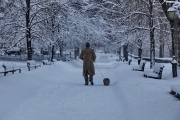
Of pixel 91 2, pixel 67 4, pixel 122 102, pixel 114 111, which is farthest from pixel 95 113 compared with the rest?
pixel 91 2

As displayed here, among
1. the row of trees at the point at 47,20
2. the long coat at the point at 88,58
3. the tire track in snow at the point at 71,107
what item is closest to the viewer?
the tire track in snow at the point at 71,107

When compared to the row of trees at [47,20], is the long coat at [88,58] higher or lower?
lower

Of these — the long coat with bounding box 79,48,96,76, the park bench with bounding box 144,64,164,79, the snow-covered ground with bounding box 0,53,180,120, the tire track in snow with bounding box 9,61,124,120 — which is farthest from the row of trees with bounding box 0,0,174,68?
the tire track in snow with bounding box 9,61,124,120

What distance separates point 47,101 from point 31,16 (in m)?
11.9

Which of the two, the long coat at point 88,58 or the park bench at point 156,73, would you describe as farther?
the park bench at point 156,73

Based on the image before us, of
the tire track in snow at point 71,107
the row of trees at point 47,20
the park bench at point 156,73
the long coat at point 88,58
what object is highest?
the row of trees at point 47,20

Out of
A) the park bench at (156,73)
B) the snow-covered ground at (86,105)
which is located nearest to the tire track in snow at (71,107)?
the snow-covered ground at (86,105)

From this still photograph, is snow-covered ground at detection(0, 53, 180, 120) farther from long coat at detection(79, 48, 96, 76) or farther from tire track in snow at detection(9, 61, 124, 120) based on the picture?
long coat at detection(79, 48, 96, 76)

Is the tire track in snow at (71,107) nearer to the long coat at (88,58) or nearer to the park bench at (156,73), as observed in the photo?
the long coat at (88,58)

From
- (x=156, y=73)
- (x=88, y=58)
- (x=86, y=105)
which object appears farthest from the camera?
(x=156, y=73)

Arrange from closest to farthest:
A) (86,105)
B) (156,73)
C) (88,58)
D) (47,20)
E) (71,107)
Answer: (71,107) → (86,105) → (88,58) → (156,73) → (47,20)

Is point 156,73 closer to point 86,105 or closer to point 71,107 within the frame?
point 86,105

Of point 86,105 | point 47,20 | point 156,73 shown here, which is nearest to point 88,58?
point 156,73

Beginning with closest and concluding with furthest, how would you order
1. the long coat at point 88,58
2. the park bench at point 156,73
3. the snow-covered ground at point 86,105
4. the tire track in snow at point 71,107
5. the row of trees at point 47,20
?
the snow-covered ground at point 86,105
the tire track in snow at point 71,107
the long coat at point 88,58
the park bench at point 156,73
the row of trees at point 47,20
